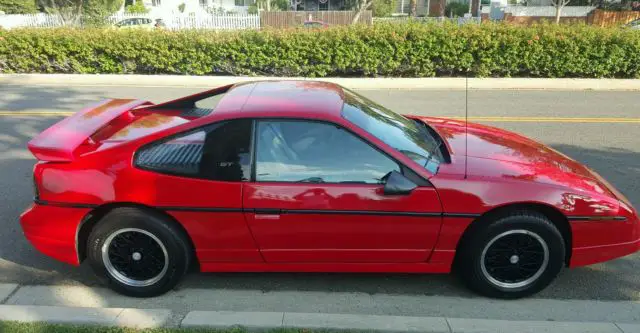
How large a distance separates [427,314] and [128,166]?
220 centimetres

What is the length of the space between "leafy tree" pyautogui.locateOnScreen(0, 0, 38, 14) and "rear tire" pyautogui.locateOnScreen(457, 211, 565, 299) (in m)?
34.7

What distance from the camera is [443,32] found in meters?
13.4

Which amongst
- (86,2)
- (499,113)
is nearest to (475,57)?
(499,113)

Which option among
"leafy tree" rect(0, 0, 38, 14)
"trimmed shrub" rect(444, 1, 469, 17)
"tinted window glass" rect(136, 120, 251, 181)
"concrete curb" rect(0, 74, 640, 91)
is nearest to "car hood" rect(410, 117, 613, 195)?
"tinted window glass" rect(136, 120, 251, 181)

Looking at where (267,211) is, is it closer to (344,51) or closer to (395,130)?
(395,130)

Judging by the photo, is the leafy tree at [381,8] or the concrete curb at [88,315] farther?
the leafy tree at [381,8]

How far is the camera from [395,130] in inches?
149

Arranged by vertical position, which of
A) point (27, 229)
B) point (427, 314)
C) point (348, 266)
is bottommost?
point (427, 314)

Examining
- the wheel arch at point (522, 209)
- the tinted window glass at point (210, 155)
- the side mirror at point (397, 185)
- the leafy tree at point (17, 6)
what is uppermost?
the leafy tree at point (17, 6)

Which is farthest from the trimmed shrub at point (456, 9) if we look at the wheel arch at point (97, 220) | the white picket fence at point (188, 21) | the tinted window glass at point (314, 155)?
the wheel arch at point (97, 220)

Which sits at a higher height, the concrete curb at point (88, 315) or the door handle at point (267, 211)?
the door handle at point (267, 211)

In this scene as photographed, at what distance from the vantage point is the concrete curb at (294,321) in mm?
3025

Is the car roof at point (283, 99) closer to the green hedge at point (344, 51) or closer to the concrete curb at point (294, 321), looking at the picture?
the concrete curb at point (294, 321)

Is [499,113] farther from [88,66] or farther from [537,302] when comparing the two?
[88,66]
